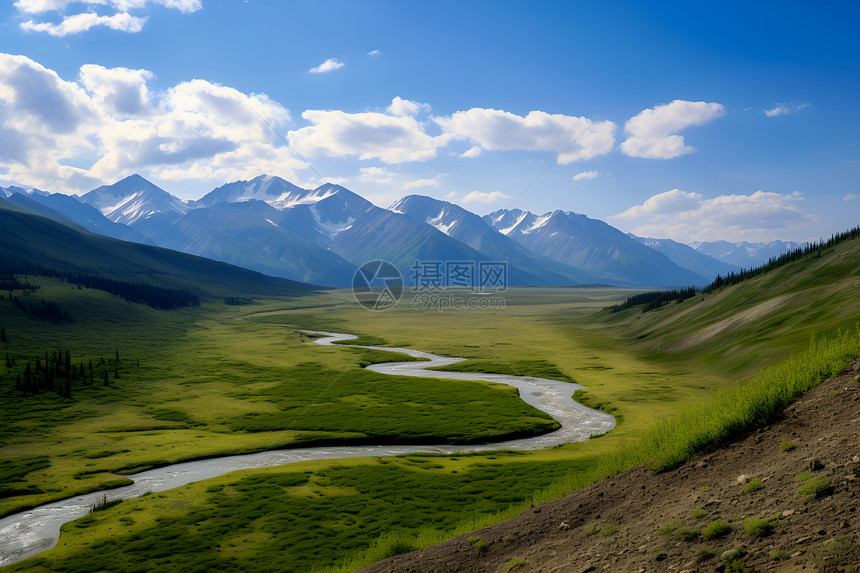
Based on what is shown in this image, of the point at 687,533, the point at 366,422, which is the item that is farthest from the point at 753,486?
the point at 366,422

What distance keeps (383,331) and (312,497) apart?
5401 inches

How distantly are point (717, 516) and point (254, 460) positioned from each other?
41.9 m

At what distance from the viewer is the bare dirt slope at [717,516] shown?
10.5 m

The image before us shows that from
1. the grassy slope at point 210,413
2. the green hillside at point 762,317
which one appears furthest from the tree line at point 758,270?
→ the grassy slope at point 210,413

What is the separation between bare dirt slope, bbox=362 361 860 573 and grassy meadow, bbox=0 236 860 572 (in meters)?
1.63

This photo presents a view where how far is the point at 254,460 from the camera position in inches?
1761

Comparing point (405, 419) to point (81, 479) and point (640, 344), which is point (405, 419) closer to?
point (81, 479)

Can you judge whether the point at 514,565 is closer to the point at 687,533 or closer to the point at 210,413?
the point at 687,533

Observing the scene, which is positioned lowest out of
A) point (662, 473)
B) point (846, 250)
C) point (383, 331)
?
point (383, 331)

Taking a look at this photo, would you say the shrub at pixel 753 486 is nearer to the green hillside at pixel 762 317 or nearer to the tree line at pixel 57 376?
the green hillside at pixel 762 317

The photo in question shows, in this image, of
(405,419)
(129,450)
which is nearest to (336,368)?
(405,419)

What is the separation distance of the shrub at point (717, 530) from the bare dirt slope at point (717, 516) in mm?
110

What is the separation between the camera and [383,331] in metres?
171

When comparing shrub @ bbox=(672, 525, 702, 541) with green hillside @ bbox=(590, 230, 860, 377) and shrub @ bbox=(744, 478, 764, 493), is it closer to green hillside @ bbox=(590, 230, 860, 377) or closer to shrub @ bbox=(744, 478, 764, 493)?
shrub @ bbox=(744, 478, 764, 493)
